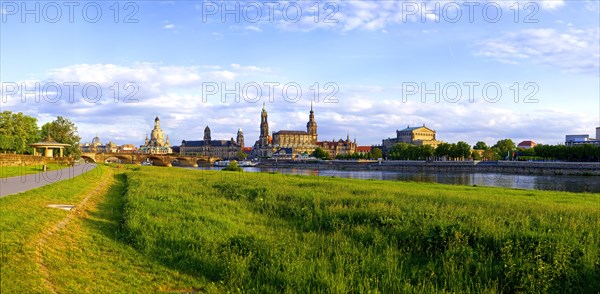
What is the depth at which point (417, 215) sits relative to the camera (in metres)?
18.8

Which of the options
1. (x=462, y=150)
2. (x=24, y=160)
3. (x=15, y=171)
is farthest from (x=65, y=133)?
(x=462, y=150)

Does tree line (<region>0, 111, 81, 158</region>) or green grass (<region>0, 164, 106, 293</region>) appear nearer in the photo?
green grass (<region>0, 164, 106, 293</region>)

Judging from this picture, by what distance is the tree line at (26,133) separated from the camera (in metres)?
81.5

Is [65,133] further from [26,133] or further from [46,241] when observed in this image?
[46,241]

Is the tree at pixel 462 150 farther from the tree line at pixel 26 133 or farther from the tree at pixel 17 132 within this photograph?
the tree at pixel 17 132

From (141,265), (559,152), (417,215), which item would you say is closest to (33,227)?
(141,265)

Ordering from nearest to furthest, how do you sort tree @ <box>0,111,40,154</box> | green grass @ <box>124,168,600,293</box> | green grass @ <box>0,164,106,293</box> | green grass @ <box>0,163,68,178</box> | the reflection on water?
green grass @ <box>0,164,106,293</box> → green grass @ <box>124,168,600,293</box> → green grass @ <box>0,163,68,178</box> → the reflection on water → tree @ <box>0,111,40,154</box>

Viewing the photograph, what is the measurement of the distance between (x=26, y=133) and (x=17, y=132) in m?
4.24

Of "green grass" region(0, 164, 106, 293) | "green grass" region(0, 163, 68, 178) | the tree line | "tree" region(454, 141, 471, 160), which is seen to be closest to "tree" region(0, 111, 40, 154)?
the tree line

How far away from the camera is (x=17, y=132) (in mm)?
93438

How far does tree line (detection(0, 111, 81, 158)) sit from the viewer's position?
81500mm

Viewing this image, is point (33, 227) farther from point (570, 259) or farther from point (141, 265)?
point (570, 259)

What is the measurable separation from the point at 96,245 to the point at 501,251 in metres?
12.5

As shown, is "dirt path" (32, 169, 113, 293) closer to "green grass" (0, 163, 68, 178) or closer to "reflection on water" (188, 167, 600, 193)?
"green grass" (0, 163, 68, 178)
